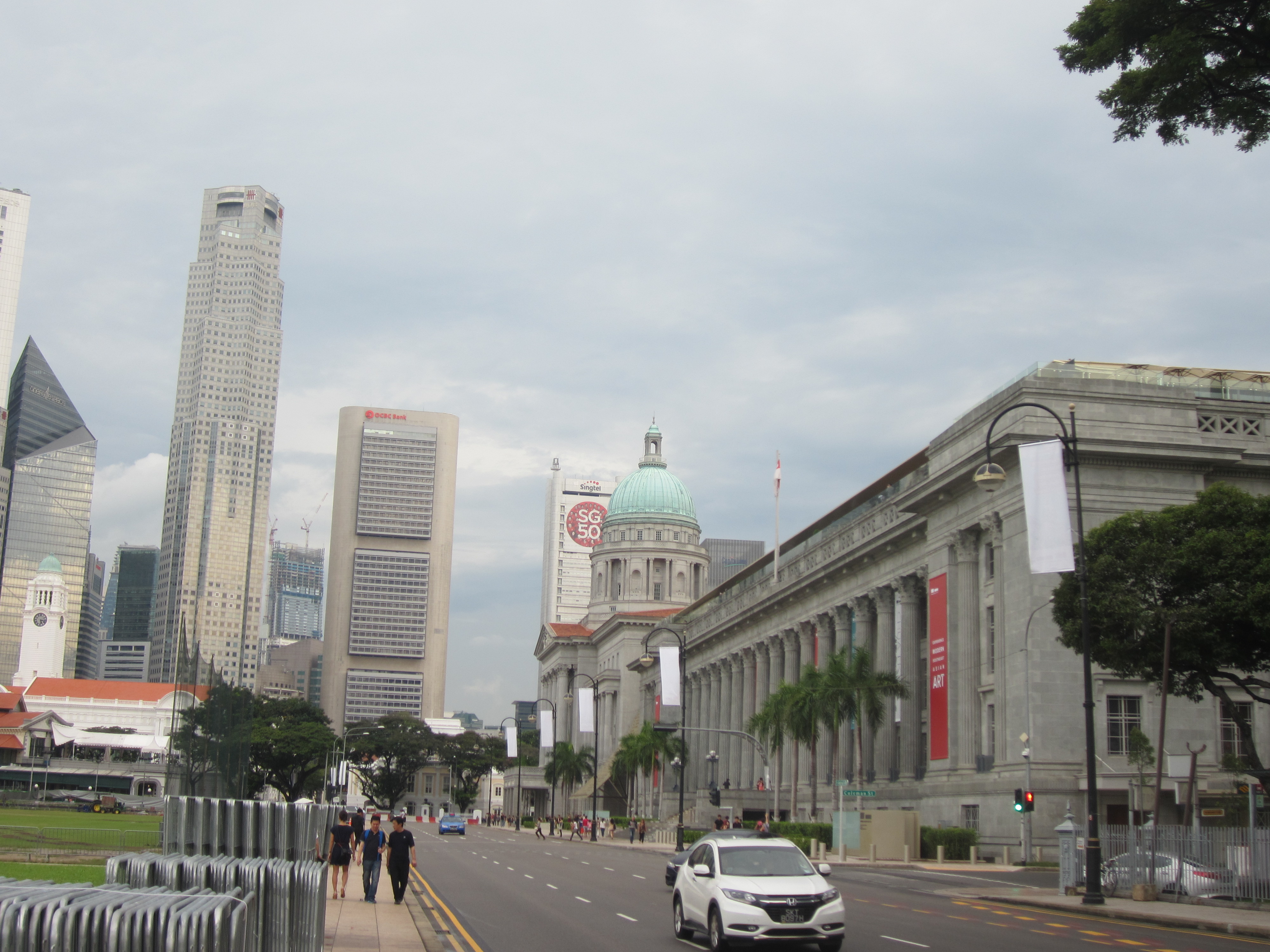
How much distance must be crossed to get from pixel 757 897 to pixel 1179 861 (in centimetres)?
1611

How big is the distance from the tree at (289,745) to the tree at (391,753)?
989 centimetres

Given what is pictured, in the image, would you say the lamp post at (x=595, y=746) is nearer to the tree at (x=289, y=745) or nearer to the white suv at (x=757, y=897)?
the tree at (x=289, y=745)

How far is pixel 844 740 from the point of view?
76188 millimetres

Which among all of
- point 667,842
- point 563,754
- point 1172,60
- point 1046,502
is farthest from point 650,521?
point 1172,60

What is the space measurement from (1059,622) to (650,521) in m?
112

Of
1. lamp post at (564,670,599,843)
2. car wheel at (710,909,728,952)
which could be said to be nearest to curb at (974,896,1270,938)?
car wheel at (710,909,728,952)

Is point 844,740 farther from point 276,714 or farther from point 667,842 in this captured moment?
point 276,714

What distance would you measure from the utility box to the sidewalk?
1746 cm

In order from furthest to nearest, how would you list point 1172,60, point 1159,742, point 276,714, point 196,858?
point 276,714 → point 1159,742 → point 1172,60 → point 196,858

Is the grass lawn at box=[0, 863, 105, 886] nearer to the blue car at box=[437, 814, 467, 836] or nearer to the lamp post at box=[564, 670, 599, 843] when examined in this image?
the lamp post at box=[564, 670, 599, 843]

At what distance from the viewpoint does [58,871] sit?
29234 millimetres

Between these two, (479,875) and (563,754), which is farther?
(563,754)

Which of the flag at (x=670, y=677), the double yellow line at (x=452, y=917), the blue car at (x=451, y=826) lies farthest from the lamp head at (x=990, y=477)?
the blue car at (x=451, y=826)

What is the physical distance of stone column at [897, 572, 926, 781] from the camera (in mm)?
62594
